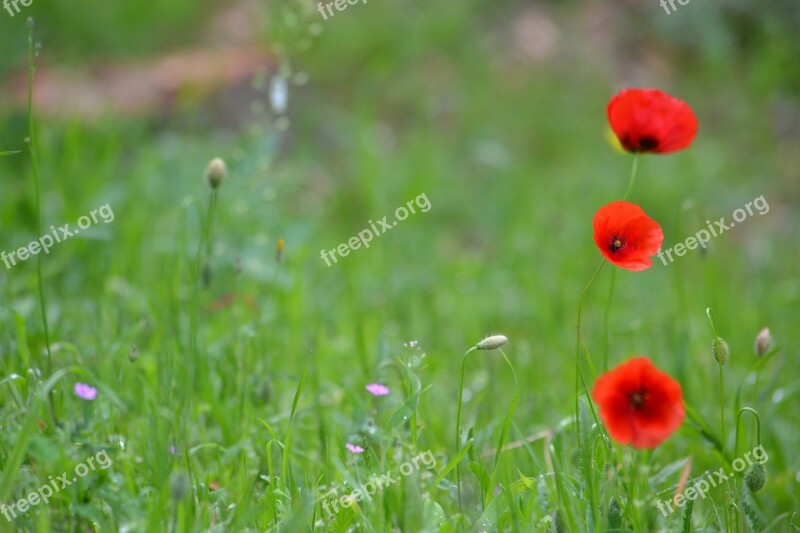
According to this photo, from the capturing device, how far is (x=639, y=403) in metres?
1.33

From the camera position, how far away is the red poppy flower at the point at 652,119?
160 centimetres

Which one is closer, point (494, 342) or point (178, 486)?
point (178, 486)

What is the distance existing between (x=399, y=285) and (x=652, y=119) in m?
1.62

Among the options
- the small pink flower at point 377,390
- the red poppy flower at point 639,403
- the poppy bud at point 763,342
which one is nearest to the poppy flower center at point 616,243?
the red poppy flower at point 639,403

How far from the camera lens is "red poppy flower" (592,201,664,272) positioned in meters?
1.38

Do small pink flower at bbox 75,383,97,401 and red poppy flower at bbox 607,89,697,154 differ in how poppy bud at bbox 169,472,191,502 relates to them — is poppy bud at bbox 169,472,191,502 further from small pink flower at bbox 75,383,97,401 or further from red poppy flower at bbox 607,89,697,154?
red poppy flower at bbox 607,89,697,154

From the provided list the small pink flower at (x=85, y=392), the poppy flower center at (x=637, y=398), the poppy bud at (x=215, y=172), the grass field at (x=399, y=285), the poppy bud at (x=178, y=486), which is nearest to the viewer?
the poppy bud at (x=178, y=486)

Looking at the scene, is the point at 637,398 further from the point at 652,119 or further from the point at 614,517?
the point at 652,119

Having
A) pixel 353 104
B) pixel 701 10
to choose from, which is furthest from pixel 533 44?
pixel 353 104

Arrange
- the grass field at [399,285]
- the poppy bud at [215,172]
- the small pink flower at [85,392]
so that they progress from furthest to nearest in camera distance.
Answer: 1. the poppy bud at [215,172]
2. the small pink flower at [85,392]
3. the grass field at [399,285]

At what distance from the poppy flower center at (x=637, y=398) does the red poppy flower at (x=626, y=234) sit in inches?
8.3

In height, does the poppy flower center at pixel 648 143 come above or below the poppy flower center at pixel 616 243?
above

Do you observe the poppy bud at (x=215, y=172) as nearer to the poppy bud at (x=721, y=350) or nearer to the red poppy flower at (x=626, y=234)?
the red poppy flower at (x=626, y=234)

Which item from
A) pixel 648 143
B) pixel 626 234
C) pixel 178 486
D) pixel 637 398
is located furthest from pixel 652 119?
pixel 178 486
